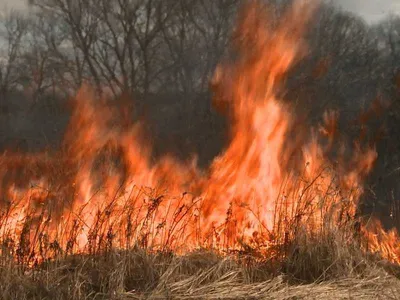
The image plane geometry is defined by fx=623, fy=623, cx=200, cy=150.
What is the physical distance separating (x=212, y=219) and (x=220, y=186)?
14.5 inches

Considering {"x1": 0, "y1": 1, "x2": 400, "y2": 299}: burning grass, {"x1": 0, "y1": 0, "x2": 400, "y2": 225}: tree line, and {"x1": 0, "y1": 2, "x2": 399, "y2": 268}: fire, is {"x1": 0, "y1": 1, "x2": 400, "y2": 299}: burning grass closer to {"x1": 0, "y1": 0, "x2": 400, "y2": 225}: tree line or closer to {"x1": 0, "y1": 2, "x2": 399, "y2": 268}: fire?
{"x1": 0, "y1": 2, "x2": 399, "y2": 268}: fire

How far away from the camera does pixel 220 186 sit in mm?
6406

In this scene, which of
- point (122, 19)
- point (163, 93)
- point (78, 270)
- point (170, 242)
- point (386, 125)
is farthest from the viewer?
point (122, 19)

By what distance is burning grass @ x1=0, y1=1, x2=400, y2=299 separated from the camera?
4.48 m

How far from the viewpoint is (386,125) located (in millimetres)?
14656

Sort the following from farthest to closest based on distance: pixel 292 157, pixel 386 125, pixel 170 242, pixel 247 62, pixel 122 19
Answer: pixel 122 19 < pixel 386 125 < pixel 292 157 < pixel 247 62 < pixel 170 242

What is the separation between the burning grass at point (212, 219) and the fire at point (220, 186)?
2cm

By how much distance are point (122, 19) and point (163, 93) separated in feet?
16.9

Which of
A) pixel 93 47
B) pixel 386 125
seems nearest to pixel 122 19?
pixel 93 47

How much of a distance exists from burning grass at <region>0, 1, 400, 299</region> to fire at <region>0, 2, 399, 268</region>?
2 centimetres

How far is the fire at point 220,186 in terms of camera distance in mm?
5344

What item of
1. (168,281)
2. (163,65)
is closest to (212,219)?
(168,281)

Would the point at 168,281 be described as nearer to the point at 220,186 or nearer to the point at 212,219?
the point at 212,219

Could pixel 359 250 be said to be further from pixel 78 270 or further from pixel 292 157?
pixel 292 157
